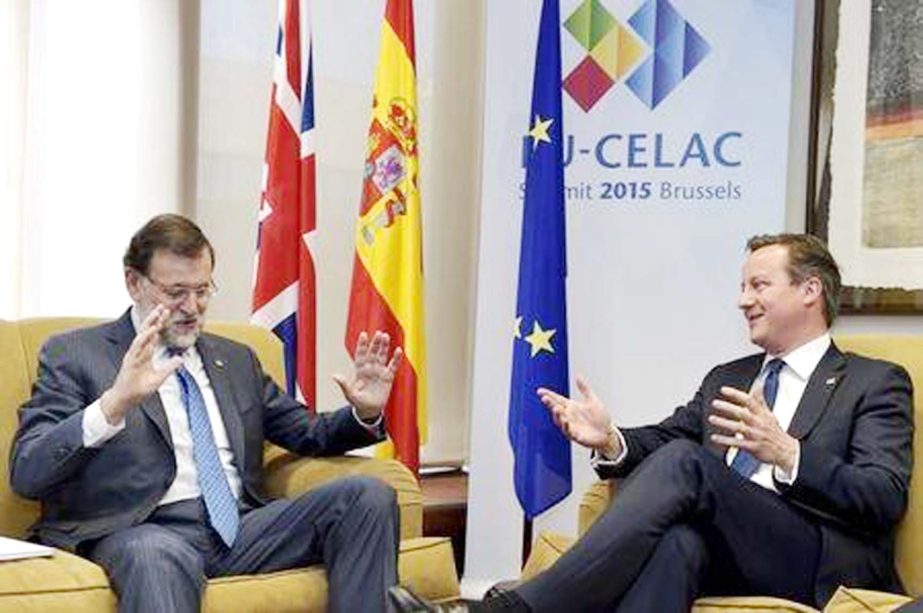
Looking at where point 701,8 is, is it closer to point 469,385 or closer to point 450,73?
point 450,73

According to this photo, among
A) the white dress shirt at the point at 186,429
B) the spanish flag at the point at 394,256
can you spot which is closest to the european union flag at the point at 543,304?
the spanish flag at the point at 394,256

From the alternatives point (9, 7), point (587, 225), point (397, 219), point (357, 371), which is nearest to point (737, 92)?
point (587, 225)

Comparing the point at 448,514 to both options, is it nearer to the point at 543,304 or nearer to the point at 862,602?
the point at 543,304

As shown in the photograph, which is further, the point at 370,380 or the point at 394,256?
the point at 394,256

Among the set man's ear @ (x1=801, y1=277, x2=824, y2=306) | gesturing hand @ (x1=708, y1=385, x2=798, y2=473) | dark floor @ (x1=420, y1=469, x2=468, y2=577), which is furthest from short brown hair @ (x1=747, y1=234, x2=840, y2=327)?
dark floor @ (x1=420, y1=469, x2=468, y2=577)

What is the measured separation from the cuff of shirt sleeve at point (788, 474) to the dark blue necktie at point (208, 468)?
3.79 ft

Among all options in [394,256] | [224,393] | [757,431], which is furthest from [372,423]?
[394,256]

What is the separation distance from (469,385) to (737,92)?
1804 millimetres

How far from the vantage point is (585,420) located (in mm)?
2926

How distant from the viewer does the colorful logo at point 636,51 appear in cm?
392

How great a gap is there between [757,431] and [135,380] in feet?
4.10

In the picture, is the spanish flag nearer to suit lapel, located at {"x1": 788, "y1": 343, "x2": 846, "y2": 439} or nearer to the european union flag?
the european union flag

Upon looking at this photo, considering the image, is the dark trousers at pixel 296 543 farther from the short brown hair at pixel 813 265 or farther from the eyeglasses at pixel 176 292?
the short brown hair at pixel 813 265

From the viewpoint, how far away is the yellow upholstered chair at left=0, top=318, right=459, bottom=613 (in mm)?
2383
